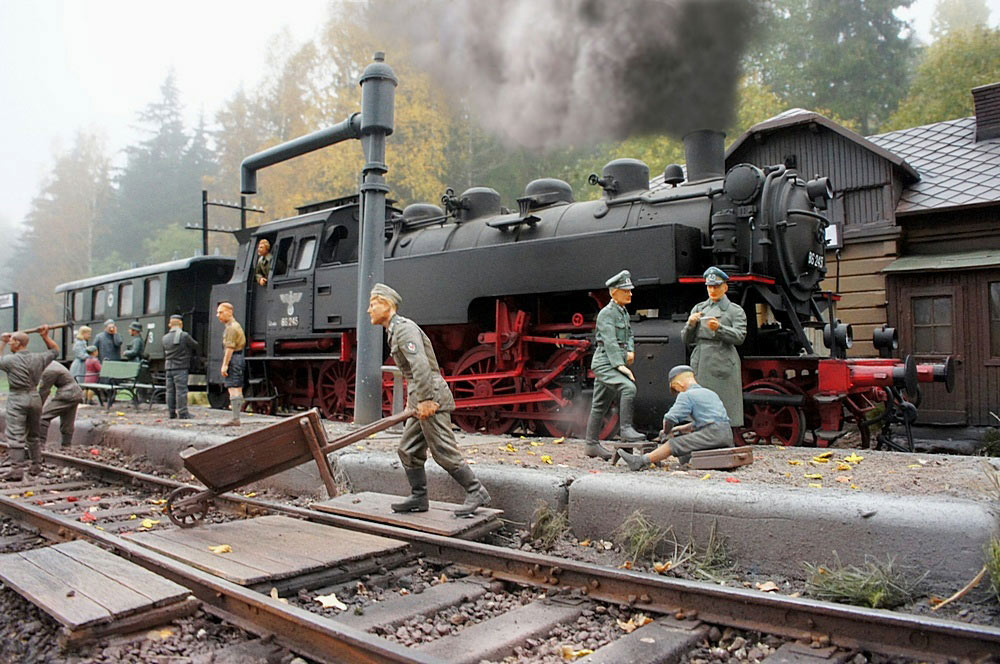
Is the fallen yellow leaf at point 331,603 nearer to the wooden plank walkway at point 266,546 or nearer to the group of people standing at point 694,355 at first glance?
the wooden plank walkway at point 266,546

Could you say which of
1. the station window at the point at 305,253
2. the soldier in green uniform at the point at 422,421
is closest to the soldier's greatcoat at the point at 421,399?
the soldier in green uniform at the point at 422,421

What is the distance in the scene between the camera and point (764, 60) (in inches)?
1157

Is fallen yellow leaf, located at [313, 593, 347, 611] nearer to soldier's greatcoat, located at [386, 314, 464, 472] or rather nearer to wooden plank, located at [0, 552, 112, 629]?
wooden plank, located at [0, 552, 112, 629]

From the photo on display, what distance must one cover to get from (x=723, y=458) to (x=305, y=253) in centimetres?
799

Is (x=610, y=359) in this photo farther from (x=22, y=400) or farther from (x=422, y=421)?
(x=22, y=400)

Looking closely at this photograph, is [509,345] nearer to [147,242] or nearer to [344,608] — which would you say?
[344,608]

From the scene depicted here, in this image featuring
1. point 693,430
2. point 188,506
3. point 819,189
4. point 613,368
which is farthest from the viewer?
point 819,189

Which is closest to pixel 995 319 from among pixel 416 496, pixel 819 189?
pixel 819 189

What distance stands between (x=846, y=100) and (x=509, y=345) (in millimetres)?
24986

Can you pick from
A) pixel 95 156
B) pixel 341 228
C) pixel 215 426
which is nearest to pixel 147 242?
pixel 95 156

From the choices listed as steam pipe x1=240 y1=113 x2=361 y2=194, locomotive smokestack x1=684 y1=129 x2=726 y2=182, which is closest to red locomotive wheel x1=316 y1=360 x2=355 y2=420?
steam pipe x1=240 y1=113 x2=361 y2=194

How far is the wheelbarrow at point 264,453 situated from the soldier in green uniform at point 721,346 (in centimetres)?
281

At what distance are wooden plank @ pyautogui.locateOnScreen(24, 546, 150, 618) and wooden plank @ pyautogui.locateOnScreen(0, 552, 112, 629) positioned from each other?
3 centimetres

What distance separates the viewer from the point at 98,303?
16672 mm
